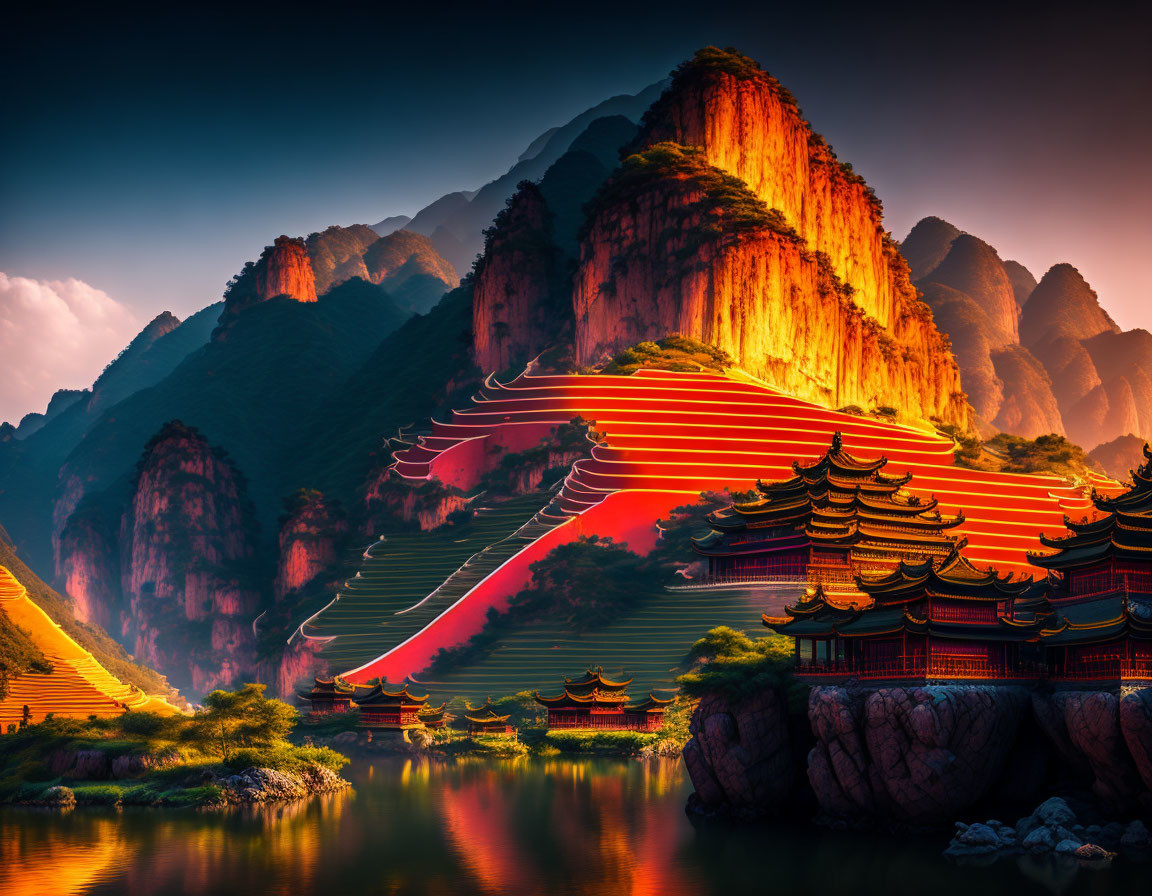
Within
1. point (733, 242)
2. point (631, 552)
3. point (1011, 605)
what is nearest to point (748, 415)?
point (631, 552)

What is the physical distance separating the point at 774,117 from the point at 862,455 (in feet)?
175

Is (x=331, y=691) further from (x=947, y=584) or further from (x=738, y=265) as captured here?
(x=738, y=265)

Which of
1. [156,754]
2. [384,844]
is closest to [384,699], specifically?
[156,754]

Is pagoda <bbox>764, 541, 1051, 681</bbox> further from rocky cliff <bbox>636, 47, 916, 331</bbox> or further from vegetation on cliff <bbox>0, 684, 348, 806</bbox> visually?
rocky cliff <bbox>636, 47, 916, 331</bbox>

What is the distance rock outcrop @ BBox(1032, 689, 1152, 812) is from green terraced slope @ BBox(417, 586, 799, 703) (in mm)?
26820

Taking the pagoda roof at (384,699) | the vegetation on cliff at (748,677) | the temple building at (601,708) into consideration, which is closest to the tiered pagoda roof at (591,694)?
the temple building at (601,708)

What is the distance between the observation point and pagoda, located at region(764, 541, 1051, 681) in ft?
138

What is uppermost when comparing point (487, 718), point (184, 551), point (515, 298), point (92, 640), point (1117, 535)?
point (515, 298)

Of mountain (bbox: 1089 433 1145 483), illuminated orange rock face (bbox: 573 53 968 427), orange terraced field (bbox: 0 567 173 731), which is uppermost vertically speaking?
illuminated orange rock face (bbox: 573 53 968 427)

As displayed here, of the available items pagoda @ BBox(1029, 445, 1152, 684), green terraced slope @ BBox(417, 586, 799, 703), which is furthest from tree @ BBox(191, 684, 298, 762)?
pagoda @ BBox(1029, 445, 1152, 684)

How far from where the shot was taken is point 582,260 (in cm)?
12488

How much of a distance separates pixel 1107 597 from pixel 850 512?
827 inches

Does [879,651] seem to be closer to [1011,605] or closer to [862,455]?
[1011,605]

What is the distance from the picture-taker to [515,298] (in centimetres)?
13500
